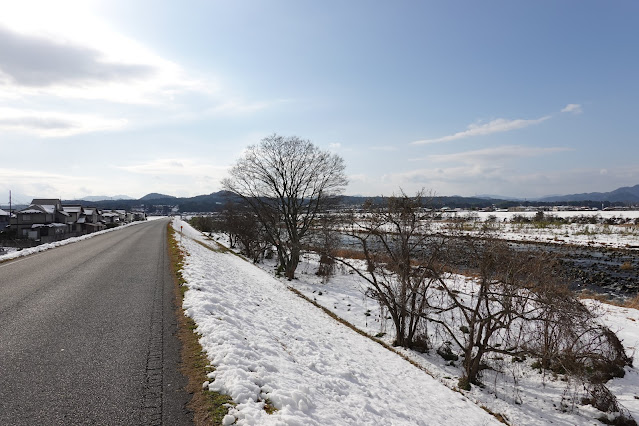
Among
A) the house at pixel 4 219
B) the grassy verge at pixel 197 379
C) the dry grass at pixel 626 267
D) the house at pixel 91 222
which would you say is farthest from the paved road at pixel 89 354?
the house at pixel 91 222

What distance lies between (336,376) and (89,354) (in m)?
5.05

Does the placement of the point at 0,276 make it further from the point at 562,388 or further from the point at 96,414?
the point at 562,388

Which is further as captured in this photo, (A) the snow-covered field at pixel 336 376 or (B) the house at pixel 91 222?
(B) the house at pixel 91 222

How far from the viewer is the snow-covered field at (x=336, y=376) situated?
18.5 feet

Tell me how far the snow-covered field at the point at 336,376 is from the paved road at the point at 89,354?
2.87 feet

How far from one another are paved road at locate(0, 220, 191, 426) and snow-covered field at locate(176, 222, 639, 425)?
87 centimetres

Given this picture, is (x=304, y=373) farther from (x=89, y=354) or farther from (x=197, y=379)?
(x=89, y=354)

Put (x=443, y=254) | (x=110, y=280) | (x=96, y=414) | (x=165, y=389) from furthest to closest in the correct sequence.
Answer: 1. (x=443, y=254)
2. (x=110, y=280)
3. (x=165, y=389)
4. (x=96, y=414)

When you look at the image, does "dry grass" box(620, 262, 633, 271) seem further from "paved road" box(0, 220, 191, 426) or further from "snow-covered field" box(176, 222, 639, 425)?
"paved road" box(0, 220, 191, 426)

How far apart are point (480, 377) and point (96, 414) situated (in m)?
11.2

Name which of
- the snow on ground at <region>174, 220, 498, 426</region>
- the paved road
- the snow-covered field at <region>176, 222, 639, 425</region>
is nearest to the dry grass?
the snow-covered field at <region>176, 222, 639, 425</region>

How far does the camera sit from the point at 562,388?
10.7 m

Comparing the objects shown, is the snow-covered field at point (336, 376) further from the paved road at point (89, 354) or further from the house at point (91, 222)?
the house at point (91, 222)

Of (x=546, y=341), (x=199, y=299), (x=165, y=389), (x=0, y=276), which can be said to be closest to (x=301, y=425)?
(x=165, y=389)
